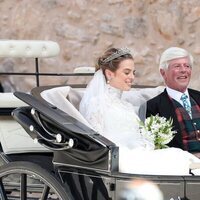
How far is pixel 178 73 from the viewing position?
188 inches

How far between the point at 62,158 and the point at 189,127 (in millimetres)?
933

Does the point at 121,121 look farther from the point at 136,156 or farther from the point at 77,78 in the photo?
A: the point at 77,78

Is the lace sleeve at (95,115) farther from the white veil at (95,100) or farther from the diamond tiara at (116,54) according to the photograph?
the diamond tiara at (116,54)

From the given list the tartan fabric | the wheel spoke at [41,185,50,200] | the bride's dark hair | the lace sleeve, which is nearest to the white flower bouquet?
the lace sleeve

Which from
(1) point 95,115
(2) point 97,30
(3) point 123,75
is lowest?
(1) point 95,115

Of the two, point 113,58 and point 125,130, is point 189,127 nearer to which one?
point 125,130

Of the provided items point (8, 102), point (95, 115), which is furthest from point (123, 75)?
point (8, 102)

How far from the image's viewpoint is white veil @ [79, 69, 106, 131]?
4.51 metres

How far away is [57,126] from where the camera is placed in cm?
403

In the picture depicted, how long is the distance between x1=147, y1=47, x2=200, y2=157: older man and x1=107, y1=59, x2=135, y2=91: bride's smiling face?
0.26 m

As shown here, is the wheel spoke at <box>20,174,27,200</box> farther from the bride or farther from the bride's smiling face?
the bride's smiling face

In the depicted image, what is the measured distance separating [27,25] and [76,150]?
4900 mm

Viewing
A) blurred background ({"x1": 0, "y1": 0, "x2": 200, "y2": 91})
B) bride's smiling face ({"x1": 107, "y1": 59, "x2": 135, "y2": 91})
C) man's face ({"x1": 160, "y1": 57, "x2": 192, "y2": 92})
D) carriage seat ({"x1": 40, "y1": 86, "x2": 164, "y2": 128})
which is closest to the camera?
carriage seat ({"x1": 40, "y1": 86, "x2": 164, "y2": 128})

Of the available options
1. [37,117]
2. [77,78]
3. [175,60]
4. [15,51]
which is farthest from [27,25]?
[37,117]
